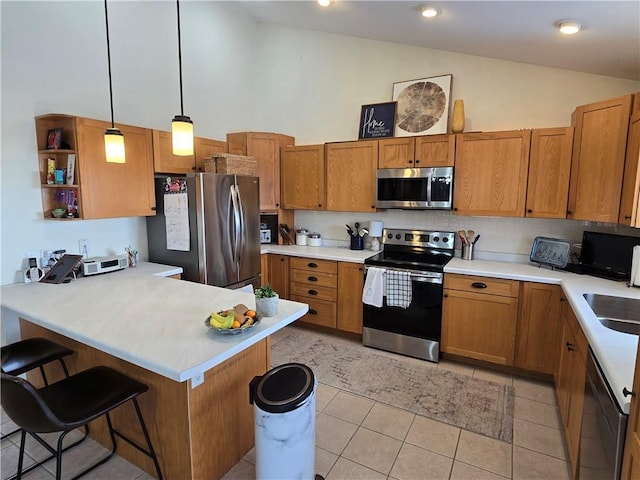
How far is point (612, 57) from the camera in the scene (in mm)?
2574

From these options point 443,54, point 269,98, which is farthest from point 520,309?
point 269,98

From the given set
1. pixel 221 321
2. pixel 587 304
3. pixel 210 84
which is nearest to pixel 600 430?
pixel 587 304

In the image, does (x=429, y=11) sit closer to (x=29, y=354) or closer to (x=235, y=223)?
(x=235, y=223)

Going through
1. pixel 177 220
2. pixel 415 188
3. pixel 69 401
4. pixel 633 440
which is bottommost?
pixel 69 401

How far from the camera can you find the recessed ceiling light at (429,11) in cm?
257

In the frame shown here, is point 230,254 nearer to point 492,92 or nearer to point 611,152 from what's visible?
point 492,92

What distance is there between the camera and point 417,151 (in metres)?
3.43

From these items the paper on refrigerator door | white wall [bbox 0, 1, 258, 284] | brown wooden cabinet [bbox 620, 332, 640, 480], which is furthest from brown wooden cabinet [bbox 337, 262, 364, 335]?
brown wooden cabinet [bbox 620, 332, 640, 480]

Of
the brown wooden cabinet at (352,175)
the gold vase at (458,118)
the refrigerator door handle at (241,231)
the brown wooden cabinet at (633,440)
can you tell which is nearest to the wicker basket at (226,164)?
the refrigerator door handle at (241,231)

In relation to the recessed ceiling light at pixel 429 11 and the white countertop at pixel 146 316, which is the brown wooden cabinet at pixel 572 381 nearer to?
the white countertop at pixel 146 316

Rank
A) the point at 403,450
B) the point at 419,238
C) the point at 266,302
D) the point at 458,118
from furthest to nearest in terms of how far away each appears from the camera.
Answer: the point at 419,238
the point at 458,118
the point at 403,450
the point at 266,302

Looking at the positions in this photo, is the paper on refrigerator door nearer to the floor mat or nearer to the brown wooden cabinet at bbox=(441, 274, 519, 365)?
the floor mat

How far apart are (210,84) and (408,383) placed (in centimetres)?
373

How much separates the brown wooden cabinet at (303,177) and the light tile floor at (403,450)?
222 centimetres
